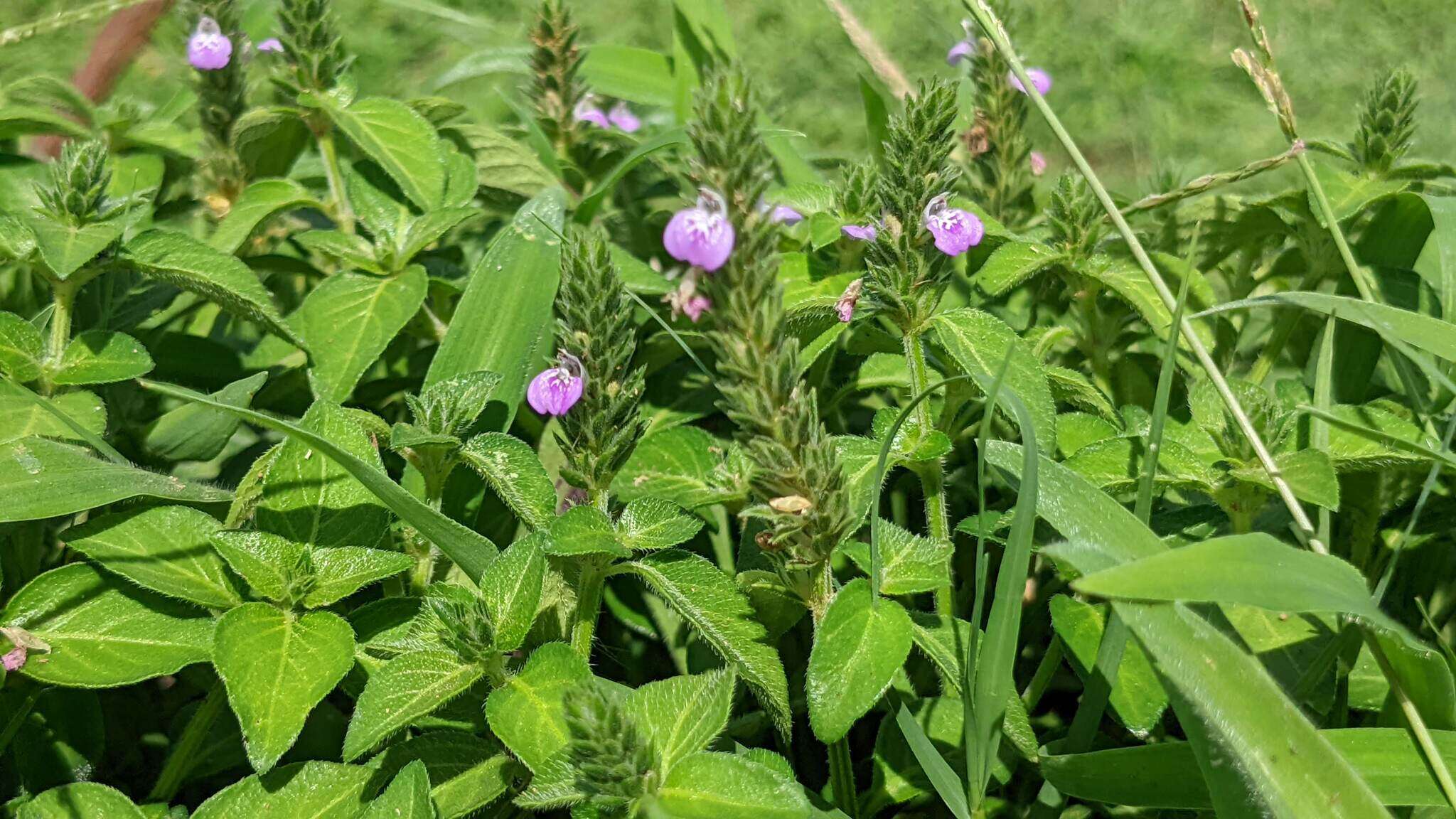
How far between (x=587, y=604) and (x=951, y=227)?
737mm

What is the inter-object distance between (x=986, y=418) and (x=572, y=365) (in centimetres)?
62

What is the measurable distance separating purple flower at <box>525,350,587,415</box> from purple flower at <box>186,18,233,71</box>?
48.5 inches

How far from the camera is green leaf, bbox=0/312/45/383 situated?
69.8 inches

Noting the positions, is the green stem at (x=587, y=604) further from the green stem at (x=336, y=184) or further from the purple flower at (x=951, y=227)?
the green stem at (x=336, y=184)

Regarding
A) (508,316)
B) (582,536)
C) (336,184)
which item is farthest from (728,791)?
(336,184)

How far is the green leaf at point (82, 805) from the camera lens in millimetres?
1468

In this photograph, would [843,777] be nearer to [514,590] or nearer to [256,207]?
[514,590]

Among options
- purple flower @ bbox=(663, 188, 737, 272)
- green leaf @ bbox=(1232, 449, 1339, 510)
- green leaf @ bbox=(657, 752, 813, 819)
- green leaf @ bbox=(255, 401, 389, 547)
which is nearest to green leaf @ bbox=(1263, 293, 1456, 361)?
green leaf @ bbox=(1232, 449, 1339, 510)

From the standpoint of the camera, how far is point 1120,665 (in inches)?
58.6

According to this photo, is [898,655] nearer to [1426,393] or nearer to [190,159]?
[1426,393]

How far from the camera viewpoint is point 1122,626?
136 cm

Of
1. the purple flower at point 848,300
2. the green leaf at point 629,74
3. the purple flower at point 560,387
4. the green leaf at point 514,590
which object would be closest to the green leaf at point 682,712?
the green leaf at point 514,590

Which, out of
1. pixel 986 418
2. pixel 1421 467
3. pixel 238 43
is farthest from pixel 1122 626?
pixel 238 43

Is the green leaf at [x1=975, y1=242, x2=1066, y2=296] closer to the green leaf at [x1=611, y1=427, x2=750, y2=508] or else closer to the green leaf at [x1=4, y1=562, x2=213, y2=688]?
the green leaf at [x1=611, y1=427, x2=750, y2=508]
